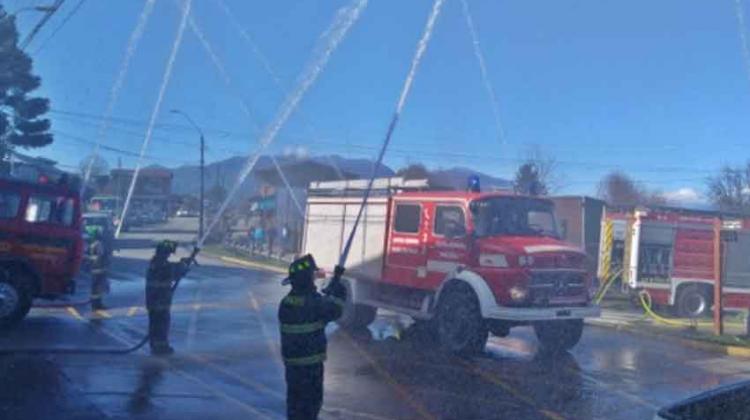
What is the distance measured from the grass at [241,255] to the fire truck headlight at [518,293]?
76.3 feet

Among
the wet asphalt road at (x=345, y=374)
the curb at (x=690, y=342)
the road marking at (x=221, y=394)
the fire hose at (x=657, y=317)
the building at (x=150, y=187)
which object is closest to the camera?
the road marking at (x=221, y=394)

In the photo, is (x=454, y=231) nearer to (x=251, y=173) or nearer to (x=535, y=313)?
(x=535, y=313)

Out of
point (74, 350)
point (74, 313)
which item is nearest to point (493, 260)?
point (74, 350)

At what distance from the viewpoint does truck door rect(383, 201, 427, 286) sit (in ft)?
44.3

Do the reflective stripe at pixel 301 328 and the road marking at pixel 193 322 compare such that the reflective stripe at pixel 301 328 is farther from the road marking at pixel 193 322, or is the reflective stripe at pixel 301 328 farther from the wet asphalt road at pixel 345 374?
the road marking at pixel 193 322

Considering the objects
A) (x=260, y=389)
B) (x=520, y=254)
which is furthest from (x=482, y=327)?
(x=260, y=389)

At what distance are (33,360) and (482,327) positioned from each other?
6511mm

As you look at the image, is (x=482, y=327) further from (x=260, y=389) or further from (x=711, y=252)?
(x=711, y=252)

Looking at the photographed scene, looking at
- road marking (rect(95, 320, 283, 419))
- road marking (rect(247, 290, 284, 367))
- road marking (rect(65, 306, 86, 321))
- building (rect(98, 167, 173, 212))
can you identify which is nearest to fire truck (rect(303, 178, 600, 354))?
road marking (rect(247, 290, 284, 367))

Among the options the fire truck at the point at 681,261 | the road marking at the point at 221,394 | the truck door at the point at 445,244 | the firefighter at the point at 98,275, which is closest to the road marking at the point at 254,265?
the firefighter at the point at 98,275

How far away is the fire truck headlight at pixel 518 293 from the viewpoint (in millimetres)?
11836

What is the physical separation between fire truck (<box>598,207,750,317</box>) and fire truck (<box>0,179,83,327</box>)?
14615 mm

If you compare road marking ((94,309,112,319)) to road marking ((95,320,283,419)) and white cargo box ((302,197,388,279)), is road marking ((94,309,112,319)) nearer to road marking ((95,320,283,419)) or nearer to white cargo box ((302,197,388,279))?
white cargo box ((302,197,388,279))

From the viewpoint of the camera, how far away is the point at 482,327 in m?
12.1
